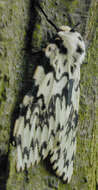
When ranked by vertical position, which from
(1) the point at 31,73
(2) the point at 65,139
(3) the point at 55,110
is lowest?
(2) the point at 65,139

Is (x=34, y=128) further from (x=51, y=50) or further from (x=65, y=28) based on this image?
(x=65, y=28)

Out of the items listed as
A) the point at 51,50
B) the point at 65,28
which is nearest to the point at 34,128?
the point at 51,50

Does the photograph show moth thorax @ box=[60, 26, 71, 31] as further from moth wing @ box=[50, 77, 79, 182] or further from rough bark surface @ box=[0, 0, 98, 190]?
moth wing @ box=[50, 77, 79, 182]

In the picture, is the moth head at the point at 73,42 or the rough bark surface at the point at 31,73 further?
the moth head at the point at 73,42

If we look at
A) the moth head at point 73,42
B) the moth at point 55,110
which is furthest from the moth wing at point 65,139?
the moth head at point 73,42

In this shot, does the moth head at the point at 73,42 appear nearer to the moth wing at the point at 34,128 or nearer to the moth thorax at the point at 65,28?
the moth thorax at the point at 65,28

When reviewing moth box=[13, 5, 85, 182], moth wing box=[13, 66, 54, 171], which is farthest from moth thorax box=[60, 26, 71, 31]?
moth wing box=[13, 66, 54, 171]

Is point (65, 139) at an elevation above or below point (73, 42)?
below

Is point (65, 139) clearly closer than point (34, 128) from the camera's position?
No
